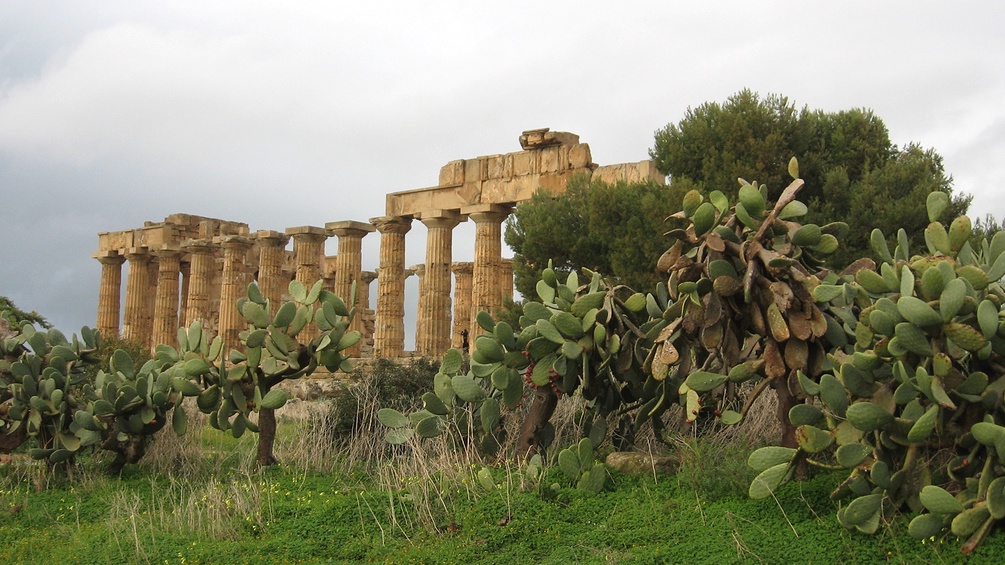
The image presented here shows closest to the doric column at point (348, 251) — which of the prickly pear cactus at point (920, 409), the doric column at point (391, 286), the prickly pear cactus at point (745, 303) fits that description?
the doric column at point (391, 286)

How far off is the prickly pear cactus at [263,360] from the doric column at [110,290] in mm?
28937

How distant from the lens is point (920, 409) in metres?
5.98

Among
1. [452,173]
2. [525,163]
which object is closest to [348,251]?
[452,173]

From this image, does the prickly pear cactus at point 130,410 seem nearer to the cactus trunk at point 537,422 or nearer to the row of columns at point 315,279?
the cactus trunk at point 537,422

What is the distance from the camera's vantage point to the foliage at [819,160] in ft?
62.6

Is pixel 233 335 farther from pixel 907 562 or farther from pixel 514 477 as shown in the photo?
pixel 907 562

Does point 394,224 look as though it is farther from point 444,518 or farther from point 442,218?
point 444,518

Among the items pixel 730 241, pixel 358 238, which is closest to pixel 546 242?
pixel 358 238

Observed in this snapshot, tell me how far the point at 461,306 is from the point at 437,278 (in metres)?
3.81

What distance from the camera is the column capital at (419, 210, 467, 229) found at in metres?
26.4

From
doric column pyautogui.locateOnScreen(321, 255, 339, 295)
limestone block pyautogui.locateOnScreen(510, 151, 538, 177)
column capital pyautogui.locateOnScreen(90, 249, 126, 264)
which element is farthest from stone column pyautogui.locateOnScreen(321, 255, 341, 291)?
limestone block pyautogui.locateOnScreen(510, 151, 538, 177)

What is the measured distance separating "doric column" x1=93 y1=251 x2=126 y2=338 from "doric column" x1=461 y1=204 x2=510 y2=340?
54.5 feet

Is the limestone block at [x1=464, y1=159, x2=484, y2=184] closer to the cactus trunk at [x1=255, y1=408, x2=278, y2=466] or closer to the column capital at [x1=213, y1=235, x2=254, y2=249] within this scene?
the column capital at [x1=213, y1=235, x2=254, y2=249]

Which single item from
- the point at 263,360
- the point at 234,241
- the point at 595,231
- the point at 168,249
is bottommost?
the point at 263,360
